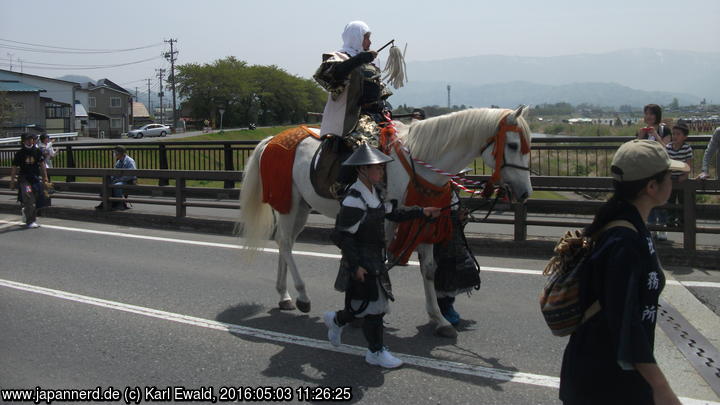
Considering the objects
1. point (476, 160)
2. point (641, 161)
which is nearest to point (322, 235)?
point (476, 160)

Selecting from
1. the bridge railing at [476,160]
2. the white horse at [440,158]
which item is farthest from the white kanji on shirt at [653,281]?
the bridge railing at [476,160]

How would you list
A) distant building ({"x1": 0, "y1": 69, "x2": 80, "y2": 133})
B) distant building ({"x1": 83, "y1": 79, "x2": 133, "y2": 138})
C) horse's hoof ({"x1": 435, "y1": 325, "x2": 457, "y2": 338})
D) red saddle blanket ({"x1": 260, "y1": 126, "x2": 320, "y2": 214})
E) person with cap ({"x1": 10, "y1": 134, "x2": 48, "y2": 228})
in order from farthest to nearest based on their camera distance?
distant building ({"x1": 83, "y1": 79, "x2": 133, "y2": 138}) → distant building ({"x1": 0, "y1": 69, "x2": 80, "y2": 133}) → person with cap ({"x1": 10, "y1": 134, "x2": 48, "y2": 228}) → red saddle blanket ({"x1": 260, "y1": 126, "x2": 320, "y2": 214}) → horse's hoof ({"x1": 435, "y1": 325, "x2": 457, "y2": 338})

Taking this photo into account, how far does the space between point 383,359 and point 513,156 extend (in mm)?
2036

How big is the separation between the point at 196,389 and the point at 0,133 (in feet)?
158

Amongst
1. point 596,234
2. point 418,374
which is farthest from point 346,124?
point 596,234

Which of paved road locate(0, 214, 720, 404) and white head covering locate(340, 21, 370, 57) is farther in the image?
white head covering locate(340, 21, 370, 57)

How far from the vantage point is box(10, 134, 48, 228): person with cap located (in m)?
12.6

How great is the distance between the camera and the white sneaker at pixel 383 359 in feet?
16.4

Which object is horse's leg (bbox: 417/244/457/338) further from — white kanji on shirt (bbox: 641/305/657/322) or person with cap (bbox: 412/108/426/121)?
white kanji on shirt (bbox: 641/305/657/322)

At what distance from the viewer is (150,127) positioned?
7325 cm

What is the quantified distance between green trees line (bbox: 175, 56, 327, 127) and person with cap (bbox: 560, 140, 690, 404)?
80859 mm

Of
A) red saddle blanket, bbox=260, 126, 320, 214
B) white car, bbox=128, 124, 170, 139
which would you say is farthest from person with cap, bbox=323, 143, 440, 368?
white car, bbox=128, 124, 170, 139

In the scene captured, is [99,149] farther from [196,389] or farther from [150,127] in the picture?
[150,127]

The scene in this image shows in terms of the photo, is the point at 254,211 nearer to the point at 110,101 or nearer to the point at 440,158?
the point at 440,158
